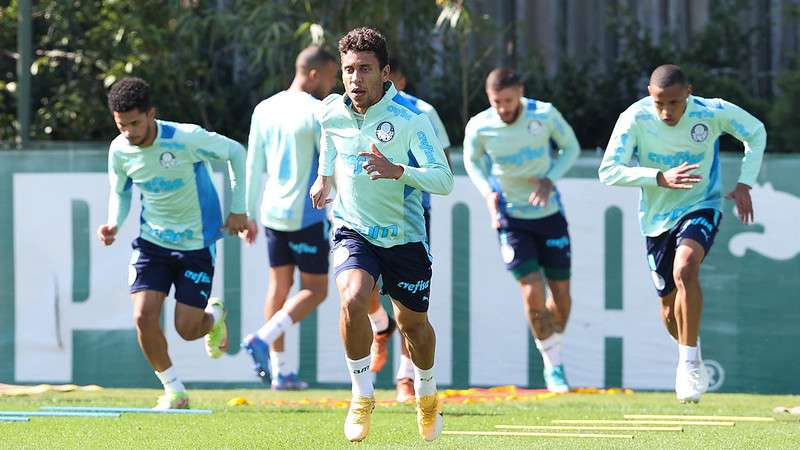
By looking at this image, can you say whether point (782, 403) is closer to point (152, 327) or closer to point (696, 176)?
point (696, 176)

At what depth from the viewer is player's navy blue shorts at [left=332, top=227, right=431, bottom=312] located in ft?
24.5

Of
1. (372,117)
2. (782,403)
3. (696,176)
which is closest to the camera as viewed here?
(372,117)

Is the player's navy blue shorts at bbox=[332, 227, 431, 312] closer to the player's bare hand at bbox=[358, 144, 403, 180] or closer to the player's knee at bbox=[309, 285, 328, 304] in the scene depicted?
the player's bare hand at bbox=[358, 144, 403, 180]

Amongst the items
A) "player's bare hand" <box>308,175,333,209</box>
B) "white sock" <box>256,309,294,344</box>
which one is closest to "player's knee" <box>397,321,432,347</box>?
"player's bare hand" <box>308,175,333,209</box>

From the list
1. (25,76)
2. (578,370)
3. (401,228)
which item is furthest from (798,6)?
(401,228)

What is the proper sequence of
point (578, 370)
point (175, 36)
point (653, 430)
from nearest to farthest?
1. point (653, 430)
2. point (578, 370)
3. point (175, 36)

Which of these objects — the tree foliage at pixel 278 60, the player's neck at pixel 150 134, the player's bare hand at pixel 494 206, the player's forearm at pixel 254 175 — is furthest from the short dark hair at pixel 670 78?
the tree foliage at pixel 278 60

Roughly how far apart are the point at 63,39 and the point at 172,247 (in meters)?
5.66

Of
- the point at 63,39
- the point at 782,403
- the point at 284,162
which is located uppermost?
the point at 63,39

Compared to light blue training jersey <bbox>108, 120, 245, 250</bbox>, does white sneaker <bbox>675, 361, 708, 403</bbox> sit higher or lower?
lower

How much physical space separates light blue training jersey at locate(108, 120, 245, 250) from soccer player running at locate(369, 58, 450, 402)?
1.22m

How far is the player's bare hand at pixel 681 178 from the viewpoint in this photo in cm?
A: 883

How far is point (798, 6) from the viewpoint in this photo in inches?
573

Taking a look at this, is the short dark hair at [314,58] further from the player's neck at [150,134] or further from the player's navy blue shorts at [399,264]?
the player's navy blue shorts at [399,264]
